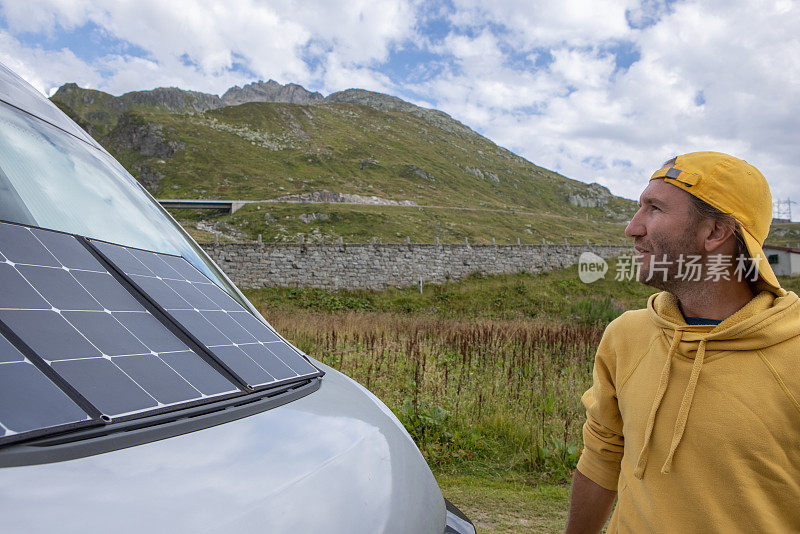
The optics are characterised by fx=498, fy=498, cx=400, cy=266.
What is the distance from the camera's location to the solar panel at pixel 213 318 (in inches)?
70.1

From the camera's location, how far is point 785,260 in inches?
1646

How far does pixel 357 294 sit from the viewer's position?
3138 cm

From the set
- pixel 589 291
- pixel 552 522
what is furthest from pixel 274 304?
pixel 552 522

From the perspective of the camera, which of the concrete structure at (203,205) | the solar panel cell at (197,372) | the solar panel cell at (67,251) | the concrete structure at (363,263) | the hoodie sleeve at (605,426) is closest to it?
the solar panel cell at (197,372)

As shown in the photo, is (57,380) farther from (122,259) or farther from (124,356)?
(122,259)

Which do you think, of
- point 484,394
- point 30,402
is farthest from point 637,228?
point 484,394

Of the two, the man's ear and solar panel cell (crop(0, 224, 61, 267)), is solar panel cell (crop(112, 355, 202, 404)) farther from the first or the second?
A: the man's ear

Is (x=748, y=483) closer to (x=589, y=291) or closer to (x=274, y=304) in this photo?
(x=274, y=304)

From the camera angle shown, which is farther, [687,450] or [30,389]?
[687,450]

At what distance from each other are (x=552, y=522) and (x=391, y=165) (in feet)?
307

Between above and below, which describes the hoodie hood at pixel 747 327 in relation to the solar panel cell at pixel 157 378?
above

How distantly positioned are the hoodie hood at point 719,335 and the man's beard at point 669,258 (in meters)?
0.14

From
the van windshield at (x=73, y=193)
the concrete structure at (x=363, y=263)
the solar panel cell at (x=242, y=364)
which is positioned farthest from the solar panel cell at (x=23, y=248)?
the concrete structure at (x=363, y=263)

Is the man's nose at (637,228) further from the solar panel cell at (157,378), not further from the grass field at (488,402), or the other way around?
the grass field at (488,402)
